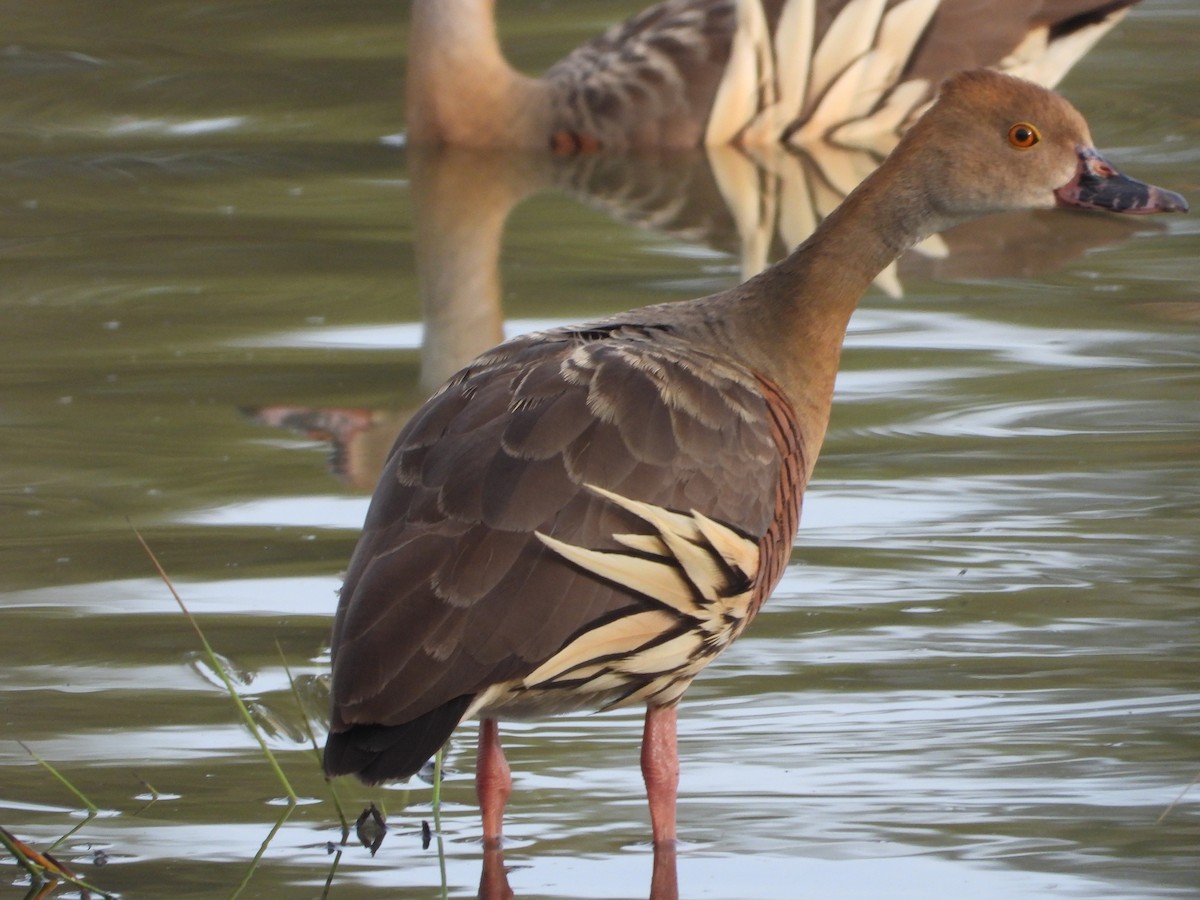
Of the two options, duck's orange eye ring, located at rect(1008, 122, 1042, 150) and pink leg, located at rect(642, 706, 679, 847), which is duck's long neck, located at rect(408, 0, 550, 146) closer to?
duck's orange eye ring, located at rect(1008, 122, 1042, 150)

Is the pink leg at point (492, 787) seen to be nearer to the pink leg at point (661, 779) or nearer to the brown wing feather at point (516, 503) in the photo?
the pink leg at point (661, 779)

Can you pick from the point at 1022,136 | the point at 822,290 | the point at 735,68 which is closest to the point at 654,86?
the point at 735,68

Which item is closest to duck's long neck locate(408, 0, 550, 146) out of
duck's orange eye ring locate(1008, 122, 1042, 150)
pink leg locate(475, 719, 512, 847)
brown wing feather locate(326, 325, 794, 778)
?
duck's orange eye ring locate(1008, 122, 1042, 150)

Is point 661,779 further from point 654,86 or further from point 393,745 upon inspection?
point 654,86

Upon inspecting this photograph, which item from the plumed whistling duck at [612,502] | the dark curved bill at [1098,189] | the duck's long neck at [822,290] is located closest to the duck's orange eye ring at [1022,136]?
the plumed whistling duck at [612,502]

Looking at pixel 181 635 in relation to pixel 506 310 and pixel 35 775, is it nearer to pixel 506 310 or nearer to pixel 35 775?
pixel 35 775

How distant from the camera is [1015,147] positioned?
19.0 feet

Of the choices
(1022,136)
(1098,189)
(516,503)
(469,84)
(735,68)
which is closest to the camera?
(516,503)

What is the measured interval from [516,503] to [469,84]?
27.3 feet

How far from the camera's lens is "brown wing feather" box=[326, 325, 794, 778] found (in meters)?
4.61

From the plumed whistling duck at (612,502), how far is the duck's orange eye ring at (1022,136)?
3 centimetres

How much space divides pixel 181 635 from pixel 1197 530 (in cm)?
309

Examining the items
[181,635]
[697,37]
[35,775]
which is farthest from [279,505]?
[697,37]

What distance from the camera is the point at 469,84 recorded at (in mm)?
12750
